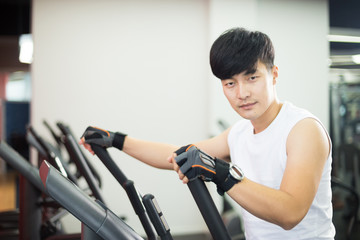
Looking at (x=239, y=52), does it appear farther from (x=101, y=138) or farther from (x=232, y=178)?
(x=101, y=138)

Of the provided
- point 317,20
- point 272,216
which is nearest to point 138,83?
point 317,20

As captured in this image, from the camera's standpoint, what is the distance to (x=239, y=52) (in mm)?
1042

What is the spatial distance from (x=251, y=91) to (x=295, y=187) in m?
0.31

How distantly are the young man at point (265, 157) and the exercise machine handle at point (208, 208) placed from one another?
0.03m

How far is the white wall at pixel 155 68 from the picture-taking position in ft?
12.5

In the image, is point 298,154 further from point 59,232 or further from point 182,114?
point 182,114

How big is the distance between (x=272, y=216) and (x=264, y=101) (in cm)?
37

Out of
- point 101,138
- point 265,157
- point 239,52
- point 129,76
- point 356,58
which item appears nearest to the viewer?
point 239,52

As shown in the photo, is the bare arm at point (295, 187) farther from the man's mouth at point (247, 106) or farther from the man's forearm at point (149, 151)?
the man's forearm at point (149, 151)

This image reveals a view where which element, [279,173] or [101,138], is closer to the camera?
[279,173]

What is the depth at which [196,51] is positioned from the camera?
4105 millimetres

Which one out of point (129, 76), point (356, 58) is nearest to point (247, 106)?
point (129, 76)

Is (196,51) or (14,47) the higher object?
(14,47)

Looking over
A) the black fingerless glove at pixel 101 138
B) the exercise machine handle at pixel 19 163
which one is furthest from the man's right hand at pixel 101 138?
the exercise machine handle at pixel 19 163
